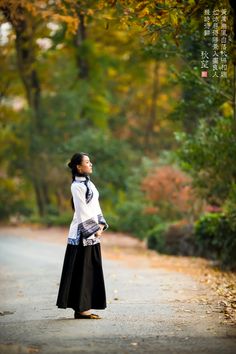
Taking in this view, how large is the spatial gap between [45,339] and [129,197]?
24815 mm

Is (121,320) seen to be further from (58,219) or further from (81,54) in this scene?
(81,54)

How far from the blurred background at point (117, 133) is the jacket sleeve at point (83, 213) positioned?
23.0 ft

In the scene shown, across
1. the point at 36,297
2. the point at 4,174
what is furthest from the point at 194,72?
the point at 4,174

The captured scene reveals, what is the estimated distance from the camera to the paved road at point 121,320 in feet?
23.8

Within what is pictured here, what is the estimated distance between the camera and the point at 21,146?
124 feet

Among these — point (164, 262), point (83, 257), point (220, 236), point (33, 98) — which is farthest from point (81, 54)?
point (83, 257)

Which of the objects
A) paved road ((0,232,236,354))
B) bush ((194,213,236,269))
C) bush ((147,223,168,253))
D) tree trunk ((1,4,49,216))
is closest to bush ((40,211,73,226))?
tree trunk ((1,4,49,216))

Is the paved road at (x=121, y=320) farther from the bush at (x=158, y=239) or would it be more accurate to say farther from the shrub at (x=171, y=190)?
the shrub at (x=171, y=190)

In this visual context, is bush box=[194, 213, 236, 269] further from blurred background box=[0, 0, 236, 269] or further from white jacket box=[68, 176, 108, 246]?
white jacket box=[68, 176, 108, 246]

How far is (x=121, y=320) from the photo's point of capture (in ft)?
29.6

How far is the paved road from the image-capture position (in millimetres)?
7246

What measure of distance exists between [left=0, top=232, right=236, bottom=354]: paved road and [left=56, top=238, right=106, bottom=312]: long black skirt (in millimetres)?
A: 241

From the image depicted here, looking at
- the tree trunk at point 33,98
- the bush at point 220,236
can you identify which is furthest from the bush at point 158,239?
the tree trunk at point 33,98

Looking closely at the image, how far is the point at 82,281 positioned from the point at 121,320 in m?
0.66
